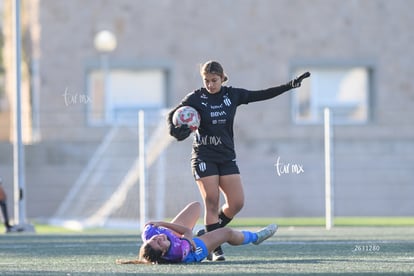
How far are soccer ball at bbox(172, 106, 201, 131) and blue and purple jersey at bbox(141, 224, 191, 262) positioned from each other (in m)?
1.04

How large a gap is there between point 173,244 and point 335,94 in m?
19.1

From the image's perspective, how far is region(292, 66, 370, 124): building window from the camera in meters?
28.7

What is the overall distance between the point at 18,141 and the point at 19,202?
0.98 meters

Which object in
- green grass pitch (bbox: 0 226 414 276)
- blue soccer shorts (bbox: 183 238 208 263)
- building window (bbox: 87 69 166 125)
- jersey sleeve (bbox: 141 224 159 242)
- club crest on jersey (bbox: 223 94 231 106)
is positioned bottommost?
green grass pitch (bbox: 0 226 414 276)

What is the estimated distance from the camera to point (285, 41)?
94.2 feet

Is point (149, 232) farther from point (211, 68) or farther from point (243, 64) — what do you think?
point (243, 64)

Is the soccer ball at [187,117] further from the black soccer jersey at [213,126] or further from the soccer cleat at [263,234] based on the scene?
the soccer cleat at [263,234]

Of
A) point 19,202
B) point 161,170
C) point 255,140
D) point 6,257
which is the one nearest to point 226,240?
point 6,257

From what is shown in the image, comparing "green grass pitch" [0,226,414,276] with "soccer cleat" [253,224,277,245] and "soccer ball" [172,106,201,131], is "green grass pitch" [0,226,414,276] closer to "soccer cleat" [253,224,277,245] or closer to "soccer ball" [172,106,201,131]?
"soccer cleat" [253,224,277,245]

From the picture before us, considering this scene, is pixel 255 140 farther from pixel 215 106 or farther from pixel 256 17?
pixel 215 106

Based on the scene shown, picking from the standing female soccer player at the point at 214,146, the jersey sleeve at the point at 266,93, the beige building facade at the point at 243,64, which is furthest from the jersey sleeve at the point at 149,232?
the beige building facade at the point at 243,64

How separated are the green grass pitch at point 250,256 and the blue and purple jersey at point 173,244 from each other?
0.40ft

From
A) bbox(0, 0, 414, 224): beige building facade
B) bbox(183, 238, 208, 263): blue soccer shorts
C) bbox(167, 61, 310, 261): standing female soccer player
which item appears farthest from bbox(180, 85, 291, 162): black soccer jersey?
bbox(0, 0, 414, 224): beige building facade

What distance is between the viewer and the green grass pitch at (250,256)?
946 centimetres
